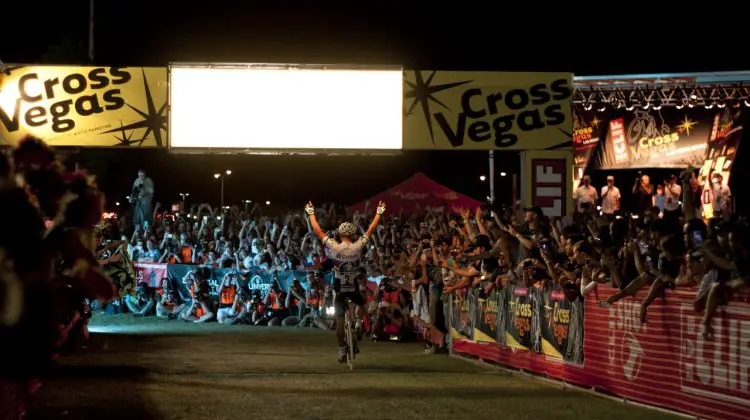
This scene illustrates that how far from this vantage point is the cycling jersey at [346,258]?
16.3m

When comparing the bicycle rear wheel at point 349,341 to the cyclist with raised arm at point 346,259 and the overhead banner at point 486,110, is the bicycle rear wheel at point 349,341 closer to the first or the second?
the cyclist with raised arm at point 346,259

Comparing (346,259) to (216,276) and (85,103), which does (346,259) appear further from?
(216,276)

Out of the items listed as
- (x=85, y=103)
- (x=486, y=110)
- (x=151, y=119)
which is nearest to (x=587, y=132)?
(x=486, y=110)

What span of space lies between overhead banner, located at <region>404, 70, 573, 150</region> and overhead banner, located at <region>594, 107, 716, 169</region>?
9.08 m

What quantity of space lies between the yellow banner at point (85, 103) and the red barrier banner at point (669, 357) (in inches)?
323

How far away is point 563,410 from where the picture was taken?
452 inches

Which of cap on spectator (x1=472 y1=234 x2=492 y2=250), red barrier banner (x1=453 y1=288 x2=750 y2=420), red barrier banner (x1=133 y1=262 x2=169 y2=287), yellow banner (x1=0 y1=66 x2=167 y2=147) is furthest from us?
red barrier banner (x1=133 y1=262 x2=169 y2=287)

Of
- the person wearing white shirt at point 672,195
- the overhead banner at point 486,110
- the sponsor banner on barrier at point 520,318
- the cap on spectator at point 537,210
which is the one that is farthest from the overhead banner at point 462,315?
the person wearing white shirt at point 672,195

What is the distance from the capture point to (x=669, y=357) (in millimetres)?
11156

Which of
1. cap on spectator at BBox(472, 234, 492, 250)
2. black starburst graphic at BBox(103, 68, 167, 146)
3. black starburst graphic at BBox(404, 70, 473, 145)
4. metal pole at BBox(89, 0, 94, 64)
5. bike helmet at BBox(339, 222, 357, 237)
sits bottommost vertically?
cap on spectator at BBox(472, 234, 492, 250)

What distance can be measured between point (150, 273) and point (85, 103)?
1150 cm

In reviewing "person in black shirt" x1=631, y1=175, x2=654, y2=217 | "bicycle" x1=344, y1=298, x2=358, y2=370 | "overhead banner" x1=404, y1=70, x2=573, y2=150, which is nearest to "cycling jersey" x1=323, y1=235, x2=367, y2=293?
"bicycle" x1=344, y1=298, x2=358, y2=370

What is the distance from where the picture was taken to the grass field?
11.2m

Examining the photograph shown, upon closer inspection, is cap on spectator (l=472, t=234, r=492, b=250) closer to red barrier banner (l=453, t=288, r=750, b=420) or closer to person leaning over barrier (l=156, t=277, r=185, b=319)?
red barrier banner (l=453, t=288, r=750, b=420)
